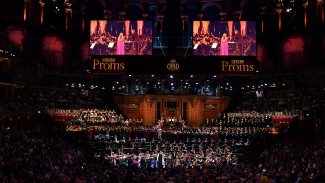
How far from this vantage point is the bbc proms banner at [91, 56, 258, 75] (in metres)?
35.6

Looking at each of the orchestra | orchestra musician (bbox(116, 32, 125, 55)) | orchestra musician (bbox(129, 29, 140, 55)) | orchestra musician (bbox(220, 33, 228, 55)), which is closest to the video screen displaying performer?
orchestra musician (bbox(220, 33, 228, 55))

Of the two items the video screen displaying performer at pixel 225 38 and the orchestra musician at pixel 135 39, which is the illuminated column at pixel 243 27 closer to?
the video screen displaying performer at pixel 225 38

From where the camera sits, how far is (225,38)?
3922 cm

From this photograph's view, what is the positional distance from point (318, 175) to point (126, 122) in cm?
2344

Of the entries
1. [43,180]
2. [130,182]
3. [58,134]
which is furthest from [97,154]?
[43,180]

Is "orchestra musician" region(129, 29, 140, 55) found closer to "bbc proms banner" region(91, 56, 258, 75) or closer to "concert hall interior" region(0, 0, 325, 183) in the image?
"concert hall interior" region(0, 0, 325, 183)

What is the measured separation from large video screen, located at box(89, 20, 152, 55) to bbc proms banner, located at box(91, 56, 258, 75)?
343 cm

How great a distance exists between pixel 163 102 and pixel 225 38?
38.9 feet

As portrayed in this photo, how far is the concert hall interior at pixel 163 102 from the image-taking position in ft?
83.6

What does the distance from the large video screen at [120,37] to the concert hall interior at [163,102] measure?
9 cm

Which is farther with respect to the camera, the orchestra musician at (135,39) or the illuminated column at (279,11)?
the illuminated column at (279,11)

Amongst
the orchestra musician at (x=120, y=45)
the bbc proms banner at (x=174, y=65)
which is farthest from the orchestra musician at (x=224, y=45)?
the orchestra musician at (x=120, y=45)

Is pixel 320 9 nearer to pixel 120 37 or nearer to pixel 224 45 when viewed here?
pixel 224 45

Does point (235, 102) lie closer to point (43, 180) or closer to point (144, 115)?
point (144, 115)
